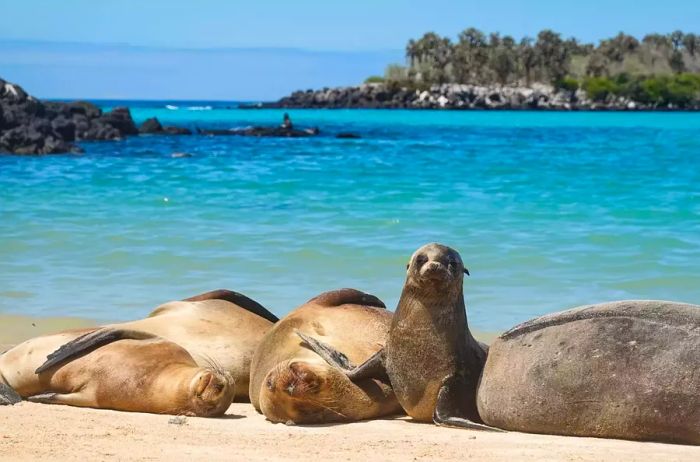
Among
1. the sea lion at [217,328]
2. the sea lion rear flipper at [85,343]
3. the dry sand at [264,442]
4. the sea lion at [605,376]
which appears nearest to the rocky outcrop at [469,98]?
the sea lion at [217,328]

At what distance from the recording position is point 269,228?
15727 mm

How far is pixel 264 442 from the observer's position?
5.25 meters

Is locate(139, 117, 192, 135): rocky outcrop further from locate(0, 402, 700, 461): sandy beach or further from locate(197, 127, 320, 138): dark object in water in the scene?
locate(0, 402, 700, 461): sandy beach

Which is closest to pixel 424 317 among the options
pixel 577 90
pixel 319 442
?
pixel 319 442

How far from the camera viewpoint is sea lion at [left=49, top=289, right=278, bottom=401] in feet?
22.1

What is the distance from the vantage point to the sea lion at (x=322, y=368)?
5.87 m

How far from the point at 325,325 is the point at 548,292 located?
15.1 ft

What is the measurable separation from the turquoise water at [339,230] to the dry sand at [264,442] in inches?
150

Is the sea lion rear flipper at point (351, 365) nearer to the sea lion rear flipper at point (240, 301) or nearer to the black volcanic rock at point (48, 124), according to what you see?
the sea lion rear flipper at point (240, 301)

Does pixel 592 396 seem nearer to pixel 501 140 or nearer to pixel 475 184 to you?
pixel 475 184

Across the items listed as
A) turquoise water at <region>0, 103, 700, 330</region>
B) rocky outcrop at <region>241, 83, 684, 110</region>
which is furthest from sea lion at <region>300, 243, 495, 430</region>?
rocky outcrop at <region>241, 83, 684, 110</region>

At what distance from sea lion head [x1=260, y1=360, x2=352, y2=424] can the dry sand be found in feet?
0.41

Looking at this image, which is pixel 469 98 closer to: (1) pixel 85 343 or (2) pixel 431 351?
(1) pixel 85 343

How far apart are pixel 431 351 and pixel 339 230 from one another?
9.54 m
